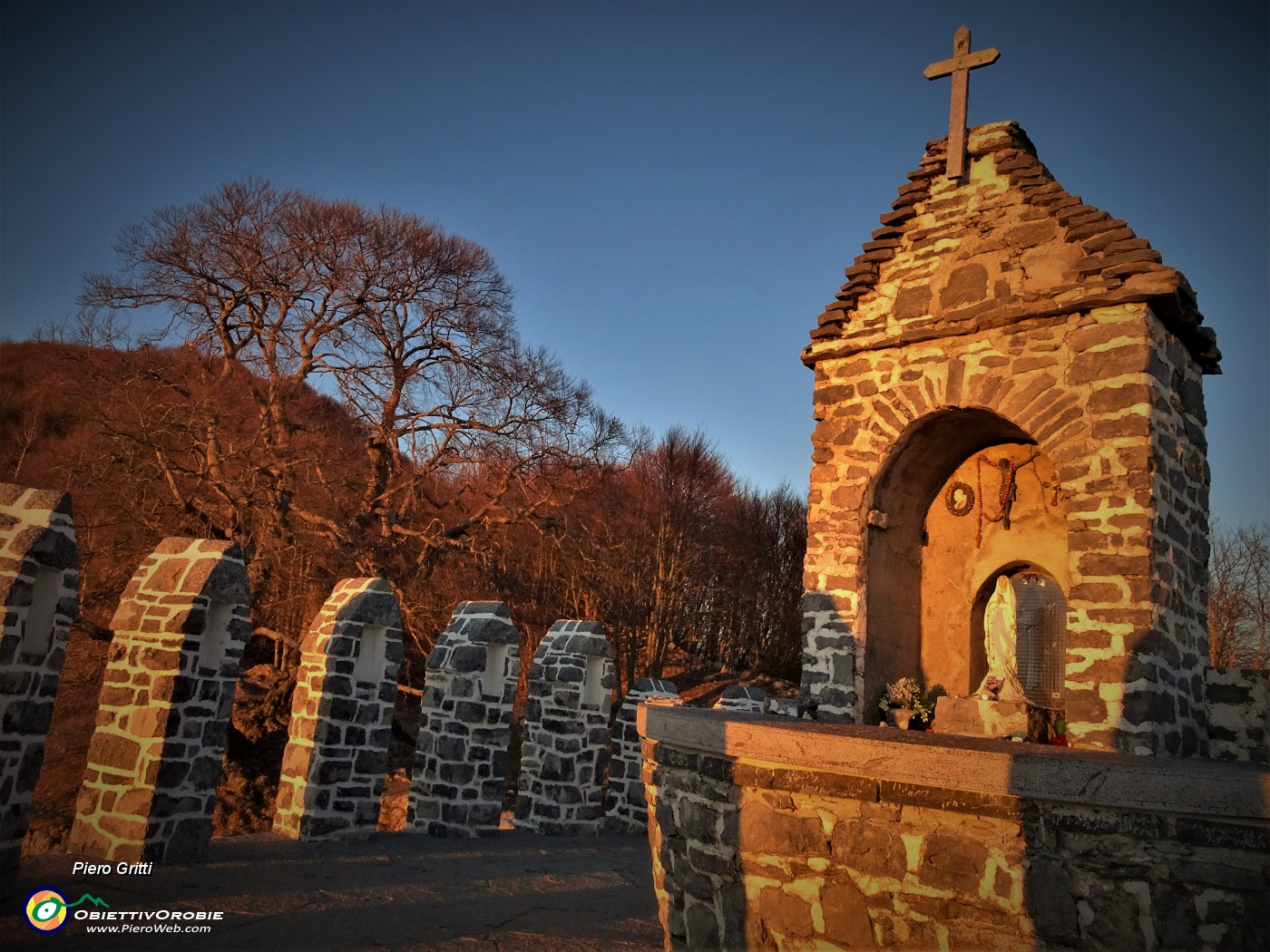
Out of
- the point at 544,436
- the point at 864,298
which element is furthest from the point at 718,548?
the point at 864,298

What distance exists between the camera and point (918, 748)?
413 cm

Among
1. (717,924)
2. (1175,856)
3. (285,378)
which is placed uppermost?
(285,378)

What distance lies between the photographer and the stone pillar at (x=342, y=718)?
8617 mm

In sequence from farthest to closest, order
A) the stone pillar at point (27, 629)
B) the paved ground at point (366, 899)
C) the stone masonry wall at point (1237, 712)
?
the stone masonry wall at point (1237, 712), the stone pillar at point (27, 629), the paved ground at point (366, 899)

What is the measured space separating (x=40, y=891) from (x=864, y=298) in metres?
7.78

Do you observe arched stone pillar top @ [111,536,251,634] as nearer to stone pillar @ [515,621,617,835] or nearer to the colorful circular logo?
the colorful circular logo

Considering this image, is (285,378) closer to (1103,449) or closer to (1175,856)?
(1103,449)

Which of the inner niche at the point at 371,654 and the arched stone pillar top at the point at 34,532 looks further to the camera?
the inner niche at the point at 371,654

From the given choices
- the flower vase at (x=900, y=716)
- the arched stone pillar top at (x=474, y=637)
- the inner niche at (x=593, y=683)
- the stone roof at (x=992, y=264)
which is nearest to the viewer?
the stone roof at (x=992, y=264)

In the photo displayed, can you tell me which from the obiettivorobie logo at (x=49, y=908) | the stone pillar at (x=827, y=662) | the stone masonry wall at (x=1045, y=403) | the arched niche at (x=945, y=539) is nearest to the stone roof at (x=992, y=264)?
the stone masonry wall at (x=1045, y=403)

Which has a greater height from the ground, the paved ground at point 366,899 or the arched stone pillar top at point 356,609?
the arched stone pillar top at point 356,609

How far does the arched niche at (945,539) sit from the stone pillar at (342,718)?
4879mm

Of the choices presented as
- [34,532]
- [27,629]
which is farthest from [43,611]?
[34,532]

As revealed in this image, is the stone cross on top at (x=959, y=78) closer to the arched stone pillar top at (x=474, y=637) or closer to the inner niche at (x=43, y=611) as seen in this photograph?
the arched stone pillar top at (x=474, y=637)
